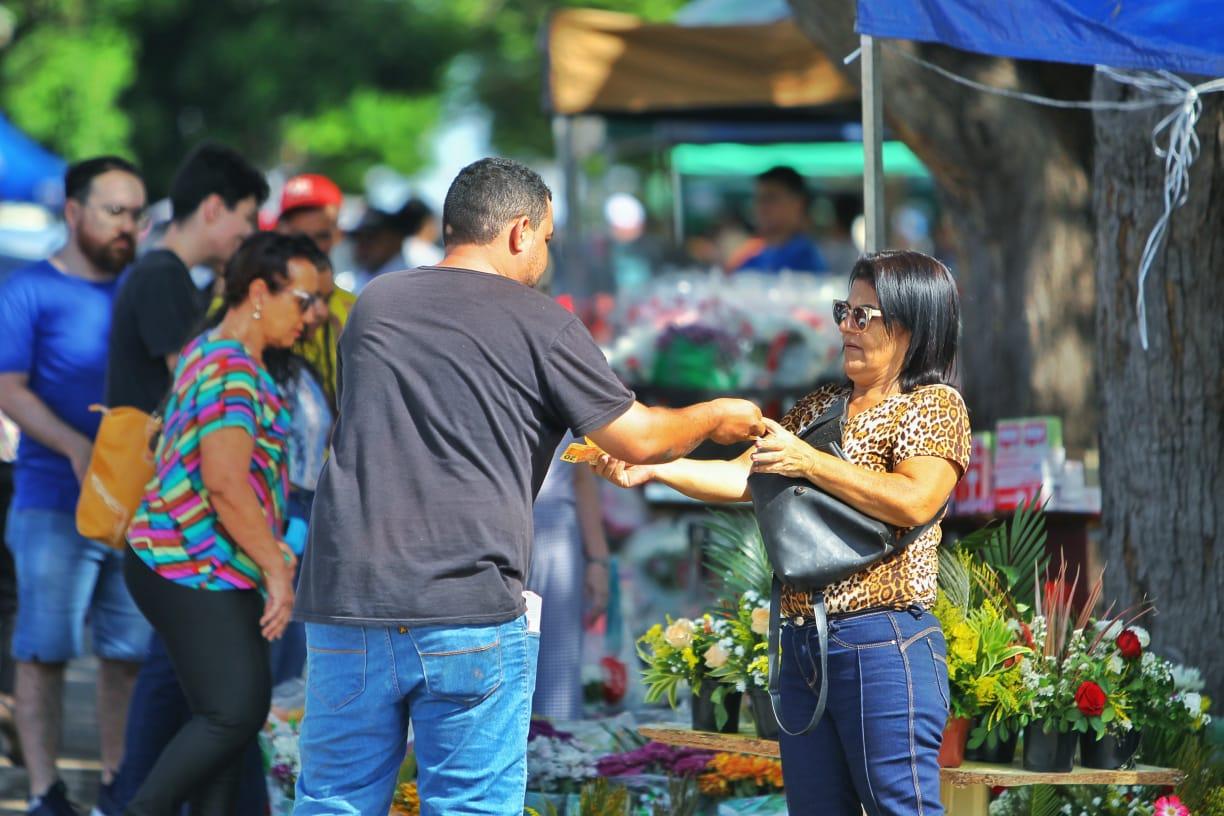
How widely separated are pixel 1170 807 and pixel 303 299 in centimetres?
270

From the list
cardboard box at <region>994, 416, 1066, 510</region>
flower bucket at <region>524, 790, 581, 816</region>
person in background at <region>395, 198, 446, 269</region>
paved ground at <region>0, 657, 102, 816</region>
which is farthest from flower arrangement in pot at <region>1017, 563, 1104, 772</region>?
person in background at <region>395, 198, 446, 269</region>

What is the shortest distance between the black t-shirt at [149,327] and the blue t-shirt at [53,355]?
450 mm

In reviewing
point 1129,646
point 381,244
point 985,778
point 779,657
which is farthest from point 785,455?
point 381,244

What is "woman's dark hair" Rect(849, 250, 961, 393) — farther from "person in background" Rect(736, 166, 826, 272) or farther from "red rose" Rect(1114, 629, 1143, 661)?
"person in background" Rect(736, 166, 826, 272)

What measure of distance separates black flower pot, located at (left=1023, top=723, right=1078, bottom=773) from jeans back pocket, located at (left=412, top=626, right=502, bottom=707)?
1494 mm

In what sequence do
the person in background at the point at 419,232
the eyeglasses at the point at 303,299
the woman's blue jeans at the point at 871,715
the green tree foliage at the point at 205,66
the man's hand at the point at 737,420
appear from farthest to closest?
the green tree foliage at the point at 205,66 → the person in background at the point at 419,232 → the eyeglasses at the point at 303,299 → the man's hand at the point at 737,420 → the woman's blue jeans at the point at 871,715

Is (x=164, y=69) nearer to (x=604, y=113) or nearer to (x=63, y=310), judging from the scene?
(x=604, y=113)

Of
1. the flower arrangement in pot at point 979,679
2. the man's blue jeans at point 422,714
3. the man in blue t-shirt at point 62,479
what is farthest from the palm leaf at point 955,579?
the man in blue t-shirt at point 62,479

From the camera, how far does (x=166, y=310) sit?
5141 millimetres

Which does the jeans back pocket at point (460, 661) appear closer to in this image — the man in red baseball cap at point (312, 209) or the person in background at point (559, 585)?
the person in background at point (559, 585)

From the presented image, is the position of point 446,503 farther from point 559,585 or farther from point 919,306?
point 559,585

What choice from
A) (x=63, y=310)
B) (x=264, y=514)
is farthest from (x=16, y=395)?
(x=264, y=514)

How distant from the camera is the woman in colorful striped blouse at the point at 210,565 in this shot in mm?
4328

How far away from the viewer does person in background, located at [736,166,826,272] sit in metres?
8.68
